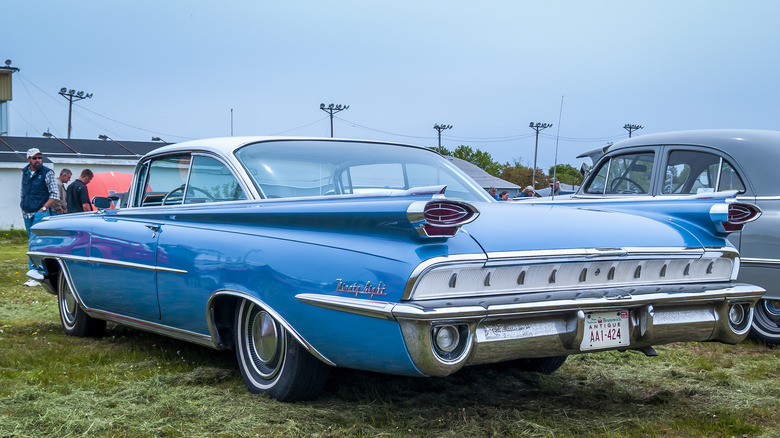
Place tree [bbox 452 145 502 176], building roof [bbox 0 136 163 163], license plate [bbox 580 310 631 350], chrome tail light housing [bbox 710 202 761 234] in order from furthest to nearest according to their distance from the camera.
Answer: tree [bbox 452 145 502 176] → building roof [bbox 0 136 163 163] → chrome tail light housing [bbox 710 202 761 234] → license plate [bbox 580 310 631 350]

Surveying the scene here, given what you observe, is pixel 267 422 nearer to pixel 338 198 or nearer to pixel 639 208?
pixel 338 198

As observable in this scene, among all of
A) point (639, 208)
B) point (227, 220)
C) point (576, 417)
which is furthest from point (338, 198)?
point (639, 208)

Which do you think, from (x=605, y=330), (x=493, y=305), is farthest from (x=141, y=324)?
(x=605, y=330)

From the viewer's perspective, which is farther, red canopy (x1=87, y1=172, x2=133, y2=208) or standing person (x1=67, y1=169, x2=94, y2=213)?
red canopy (x1=87, y1=172, x2=133, y2=208)

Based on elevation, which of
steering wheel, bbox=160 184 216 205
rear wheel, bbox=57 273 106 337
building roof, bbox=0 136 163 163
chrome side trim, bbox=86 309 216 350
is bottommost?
rear wheel, bbox=57 273 106 337

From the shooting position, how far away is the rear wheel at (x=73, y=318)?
5.47 metres

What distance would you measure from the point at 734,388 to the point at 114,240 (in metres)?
3.64

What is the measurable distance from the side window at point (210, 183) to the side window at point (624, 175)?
3.83m

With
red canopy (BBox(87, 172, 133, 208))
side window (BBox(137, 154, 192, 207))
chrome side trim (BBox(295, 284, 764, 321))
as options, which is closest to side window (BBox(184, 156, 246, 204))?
side window (BBox(137, 154, 192, 207))

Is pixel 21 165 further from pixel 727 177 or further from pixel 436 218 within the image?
pixel 436 218

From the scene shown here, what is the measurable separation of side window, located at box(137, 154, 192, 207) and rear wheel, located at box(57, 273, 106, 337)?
0.89 m

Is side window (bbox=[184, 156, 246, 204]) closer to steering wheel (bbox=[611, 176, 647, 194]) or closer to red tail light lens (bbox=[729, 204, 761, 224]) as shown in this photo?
red tail light lens (bbox=[729, 204, 761, 224])

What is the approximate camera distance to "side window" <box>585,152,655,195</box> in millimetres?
6609

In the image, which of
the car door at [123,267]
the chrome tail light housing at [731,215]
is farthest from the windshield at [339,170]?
the chrome tail light housing at [731,215]
